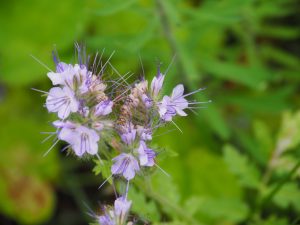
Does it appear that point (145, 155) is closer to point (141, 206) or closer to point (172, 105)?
point (172, 105)

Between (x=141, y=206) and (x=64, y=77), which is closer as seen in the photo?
(x=64, y=77)

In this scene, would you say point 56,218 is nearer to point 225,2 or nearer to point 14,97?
point 14,97

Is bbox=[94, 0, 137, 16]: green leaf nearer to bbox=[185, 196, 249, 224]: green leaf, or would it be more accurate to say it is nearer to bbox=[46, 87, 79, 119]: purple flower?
bbox=[46, 87, 79, 119]: purple flower

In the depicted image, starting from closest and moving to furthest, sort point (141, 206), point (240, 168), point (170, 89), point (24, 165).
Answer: point (141, 206)
point (240, 168)
point (170, 89)
point (24, 165)

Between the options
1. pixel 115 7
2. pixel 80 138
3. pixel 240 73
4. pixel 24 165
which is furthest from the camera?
pixel 24 165

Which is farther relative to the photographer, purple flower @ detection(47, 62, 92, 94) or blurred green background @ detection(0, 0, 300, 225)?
blurred green background @ detection(0, 0, 300, 225)

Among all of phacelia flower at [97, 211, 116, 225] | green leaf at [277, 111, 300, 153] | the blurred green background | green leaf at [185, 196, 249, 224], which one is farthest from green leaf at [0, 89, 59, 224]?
phacelia flower at [97, 211, 116, 225]

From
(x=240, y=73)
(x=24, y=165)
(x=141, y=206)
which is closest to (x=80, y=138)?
(x=141, y=206)
